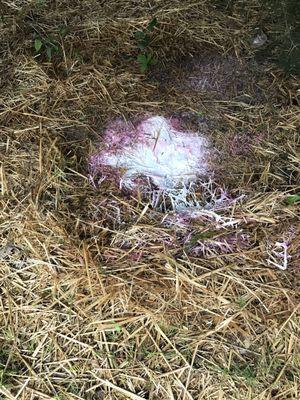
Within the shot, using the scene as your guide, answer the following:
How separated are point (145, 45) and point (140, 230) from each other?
39.1 inches

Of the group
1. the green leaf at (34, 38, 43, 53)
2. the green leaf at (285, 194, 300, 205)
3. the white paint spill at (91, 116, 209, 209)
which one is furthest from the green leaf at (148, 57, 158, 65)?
the green leaf at (285, 194, 300, 205)

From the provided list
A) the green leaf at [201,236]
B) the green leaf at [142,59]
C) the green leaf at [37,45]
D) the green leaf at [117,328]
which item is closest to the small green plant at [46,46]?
the green leaf at [37,45]

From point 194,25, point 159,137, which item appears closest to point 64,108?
point 159,137

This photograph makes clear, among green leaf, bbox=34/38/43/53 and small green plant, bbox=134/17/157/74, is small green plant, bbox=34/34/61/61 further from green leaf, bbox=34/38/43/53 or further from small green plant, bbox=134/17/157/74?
small green plant, bbox=134/17/157/74

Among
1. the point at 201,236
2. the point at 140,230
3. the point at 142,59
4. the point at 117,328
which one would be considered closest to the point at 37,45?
the point at 142,59

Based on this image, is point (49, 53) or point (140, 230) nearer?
point (140, 230)

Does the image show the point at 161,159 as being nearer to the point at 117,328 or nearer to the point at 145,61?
the point at 145,61

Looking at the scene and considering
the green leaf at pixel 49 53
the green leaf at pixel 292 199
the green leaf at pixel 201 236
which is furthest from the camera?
the green leaf at pixel 49 53

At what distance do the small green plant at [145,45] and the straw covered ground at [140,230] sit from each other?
20mm

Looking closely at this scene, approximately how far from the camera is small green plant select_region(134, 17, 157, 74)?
94.3 inches

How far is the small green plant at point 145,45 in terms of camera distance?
2.39m

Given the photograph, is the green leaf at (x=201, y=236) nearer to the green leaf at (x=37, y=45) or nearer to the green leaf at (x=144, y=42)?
the green leaf at (x=144, y=42)

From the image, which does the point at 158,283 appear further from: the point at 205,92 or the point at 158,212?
the point at 205,92

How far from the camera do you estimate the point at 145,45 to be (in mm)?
2467
